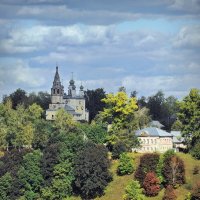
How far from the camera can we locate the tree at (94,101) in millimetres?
185250

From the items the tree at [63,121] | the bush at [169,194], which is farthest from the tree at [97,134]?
the bush at [169,194]

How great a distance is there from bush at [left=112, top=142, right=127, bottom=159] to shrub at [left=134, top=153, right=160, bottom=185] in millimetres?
8057

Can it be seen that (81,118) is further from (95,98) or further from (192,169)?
(192,169)

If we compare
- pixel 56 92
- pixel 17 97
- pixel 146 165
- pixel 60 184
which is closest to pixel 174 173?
pixel 146 165

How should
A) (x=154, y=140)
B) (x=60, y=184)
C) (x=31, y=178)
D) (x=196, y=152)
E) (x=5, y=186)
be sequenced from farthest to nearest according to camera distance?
(x=154, y=140) → (x=5, y=186) → (x=31, y=178) → (x=196, y=152) → (x=60, y=184)

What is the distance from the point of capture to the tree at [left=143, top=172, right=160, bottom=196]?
87.4 m

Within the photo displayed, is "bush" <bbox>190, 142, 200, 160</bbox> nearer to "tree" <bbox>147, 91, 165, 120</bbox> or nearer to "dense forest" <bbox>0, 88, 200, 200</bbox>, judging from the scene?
"dense forest" <bbox>0, 88, 200, 200</bbox>

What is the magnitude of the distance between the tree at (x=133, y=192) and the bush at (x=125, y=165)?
20.8 feet

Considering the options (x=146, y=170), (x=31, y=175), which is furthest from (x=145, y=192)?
(x=31, y=175)

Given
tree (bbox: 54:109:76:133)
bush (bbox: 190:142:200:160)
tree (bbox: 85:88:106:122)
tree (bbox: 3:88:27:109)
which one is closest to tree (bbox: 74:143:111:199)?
bush (bbox: 190:142:200:160)

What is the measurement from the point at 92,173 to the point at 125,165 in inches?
183

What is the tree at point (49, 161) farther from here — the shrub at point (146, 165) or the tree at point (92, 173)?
the shrub at point (146, 165)

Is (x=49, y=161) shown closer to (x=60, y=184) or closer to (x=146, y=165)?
(x=60, y=184)

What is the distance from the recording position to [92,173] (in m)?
92.9
